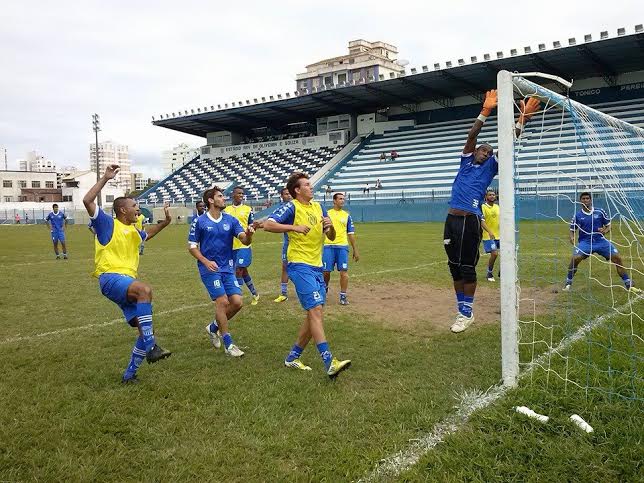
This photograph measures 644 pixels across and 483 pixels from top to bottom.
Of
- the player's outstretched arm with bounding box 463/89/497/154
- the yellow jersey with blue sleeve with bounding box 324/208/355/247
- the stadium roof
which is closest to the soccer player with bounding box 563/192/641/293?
the player's outstretched arm with bounding box 463/89/497/154

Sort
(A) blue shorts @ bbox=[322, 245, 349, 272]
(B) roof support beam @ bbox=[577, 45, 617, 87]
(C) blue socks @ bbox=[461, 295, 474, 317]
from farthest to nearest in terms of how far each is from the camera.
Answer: (B) roof support beam @ bbox=[577, 45, 617, 87], (A) blue shorts @ bbox=[322, 245, 349, 272], (C) blue socks @ bbox=[461, 295, 474, 317]

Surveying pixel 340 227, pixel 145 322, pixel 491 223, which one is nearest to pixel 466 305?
pixel 340 227

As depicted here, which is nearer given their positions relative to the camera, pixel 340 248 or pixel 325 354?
pixel 325 354

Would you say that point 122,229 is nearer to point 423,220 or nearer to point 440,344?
point 440,344

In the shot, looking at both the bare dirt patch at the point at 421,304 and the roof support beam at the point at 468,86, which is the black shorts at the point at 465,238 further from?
the roof support beam at the point at 468,86

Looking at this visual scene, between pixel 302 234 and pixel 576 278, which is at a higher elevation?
pixel 302 234

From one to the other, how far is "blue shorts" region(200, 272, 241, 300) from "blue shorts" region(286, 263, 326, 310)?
1.24m

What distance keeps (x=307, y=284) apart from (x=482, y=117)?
8.91 feet

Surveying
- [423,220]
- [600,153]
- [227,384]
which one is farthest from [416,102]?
[227,384]

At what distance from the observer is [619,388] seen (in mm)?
4129

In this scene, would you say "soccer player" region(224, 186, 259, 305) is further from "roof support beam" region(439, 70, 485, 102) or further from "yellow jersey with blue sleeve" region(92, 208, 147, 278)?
"roof support beam" region(439, 70, 485, 102)

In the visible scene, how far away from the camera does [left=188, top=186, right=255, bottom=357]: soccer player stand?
6.04 metres

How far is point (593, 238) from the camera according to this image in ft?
28.6

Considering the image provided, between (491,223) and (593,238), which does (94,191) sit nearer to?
(593,238)
